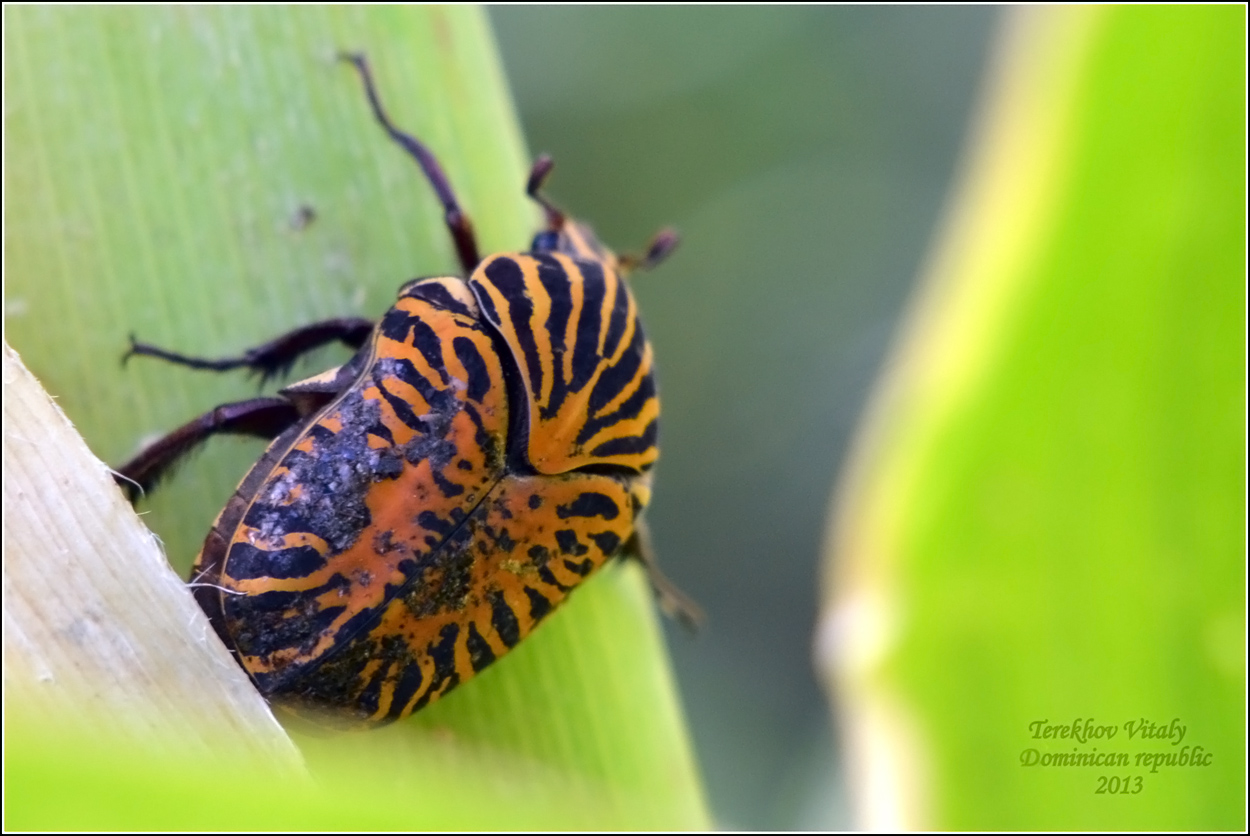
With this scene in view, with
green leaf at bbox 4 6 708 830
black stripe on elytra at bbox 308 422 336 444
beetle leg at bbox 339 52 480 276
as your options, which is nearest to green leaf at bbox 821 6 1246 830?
green leaf at bbox 4 6 708 830

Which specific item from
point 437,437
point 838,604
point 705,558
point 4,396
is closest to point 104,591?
point 4,396

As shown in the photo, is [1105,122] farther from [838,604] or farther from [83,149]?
[83,149]

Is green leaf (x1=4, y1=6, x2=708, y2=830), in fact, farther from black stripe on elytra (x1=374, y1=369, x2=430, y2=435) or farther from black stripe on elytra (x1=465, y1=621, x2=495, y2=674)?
black stripe on elytra (x1=374, y1=369, x2=430, y2=435)

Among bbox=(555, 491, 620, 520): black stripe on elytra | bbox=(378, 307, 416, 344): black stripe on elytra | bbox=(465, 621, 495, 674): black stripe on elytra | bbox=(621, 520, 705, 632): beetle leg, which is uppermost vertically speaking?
bbox=(378, 307, 416, 344): black stripe on elytra

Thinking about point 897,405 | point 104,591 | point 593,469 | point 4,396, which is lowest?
point 593,469

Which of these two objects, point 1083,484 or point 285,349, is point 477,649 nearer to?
point 285,349

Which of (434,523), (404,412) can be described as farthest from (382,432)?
(434,523)
